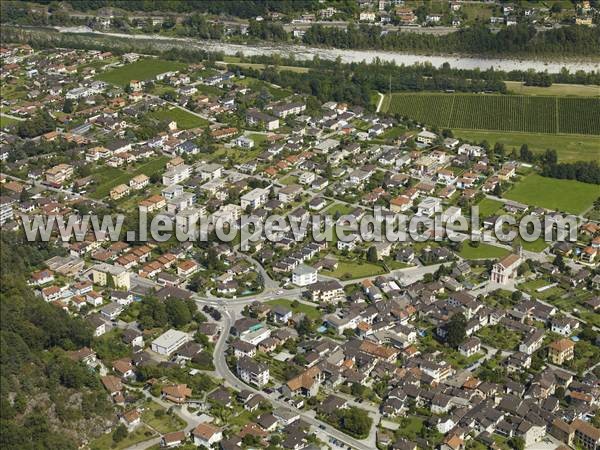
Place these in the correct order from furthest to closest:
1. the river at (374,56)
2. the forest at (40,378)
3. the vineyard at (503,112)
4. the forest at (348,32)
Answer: the forest at (348,32)
the river at (374,56)
the vineyard at (503,112)
the forest at (40,378)

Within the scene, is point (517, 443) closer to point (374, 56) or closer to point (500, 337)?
point (500, 337)

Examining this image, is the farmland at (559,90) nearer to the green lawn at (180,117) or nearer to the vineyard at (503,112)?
the vineyard at (503,112)

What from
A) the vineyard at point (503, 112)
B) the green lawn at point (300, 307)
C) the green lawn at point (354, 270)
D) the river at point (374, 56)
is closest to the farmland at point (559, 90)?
the vineyard at point (503, 112)

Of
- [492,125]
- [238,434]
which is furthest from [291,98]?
[238,434]

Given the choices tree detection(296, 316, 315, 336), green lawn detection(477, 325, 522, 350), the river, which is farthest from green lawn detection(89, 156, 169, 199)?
the river

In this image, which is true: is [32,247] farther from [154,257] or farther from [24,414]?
[24,414]

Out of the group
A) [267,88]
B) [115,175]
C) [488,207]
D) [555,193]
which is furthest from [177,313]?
[267,88]
